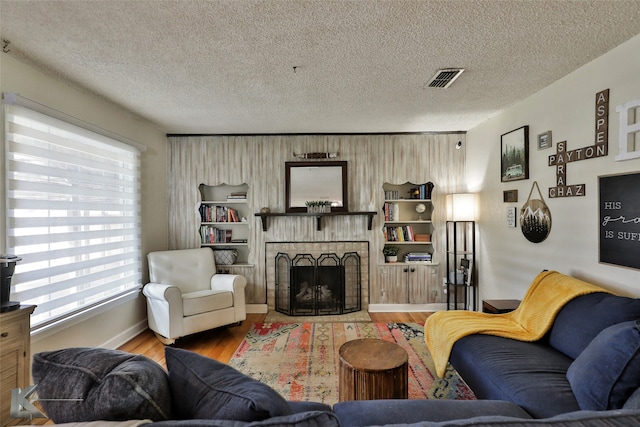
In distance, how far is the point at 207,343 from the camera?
3.21 m

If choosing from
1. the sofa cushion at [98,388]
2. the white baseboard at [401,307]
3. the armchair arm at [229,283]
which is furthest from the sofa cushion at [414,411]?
the white baseboard at [401,307]

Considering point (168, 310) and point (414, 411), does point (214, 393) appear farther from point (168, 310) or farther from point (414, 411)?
point (168, 310)

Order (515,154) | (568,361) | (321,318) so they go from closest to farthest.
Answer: (568,361)
(515,154)
(321,318)

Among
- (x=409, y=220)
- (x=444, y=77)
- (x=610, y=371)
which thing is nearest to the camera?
(x=610, y=371)

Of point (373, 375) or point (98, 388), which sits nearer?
point (98, 388)

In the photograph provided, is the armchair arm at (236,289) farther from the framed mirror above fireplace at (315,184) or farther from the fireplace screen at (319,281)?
the framed mirror above fireplace at (315,184)

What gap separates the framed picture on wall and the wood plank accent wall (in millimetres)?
897

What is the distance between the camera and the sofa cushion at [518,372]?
1467 mm

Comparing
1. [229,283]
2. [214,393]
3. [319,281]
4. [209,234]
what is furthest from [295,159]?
[214,393]

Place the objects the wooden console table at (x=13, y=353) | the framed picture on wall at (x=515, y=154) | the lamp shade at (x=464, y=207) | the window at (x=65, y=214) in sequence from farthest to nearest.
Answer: the lamp shade at (x=464, y=207) < the framed picture on wall at (x=515, y=154) < the window at (x=65, y=214) < the wooden console table at (x=13, y=353)

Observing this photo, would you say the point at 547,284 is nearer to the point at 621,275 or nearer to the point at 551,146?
the point at 621,275

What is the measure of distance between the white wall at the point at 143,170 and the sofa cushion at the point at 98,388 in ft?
6.03

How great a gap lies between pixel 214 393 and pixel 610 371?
1703 millimetres

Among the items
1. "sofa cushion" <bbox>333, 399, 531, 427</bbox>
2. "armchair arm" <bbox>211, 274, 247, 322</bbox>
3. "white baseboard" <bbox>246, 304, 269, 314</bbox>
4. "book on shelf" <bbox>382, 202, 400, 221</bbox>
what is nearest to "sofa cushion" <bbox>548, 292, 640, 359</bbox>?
"sofa cushion" <bbox>333, 399, 531, 427</bbox>
